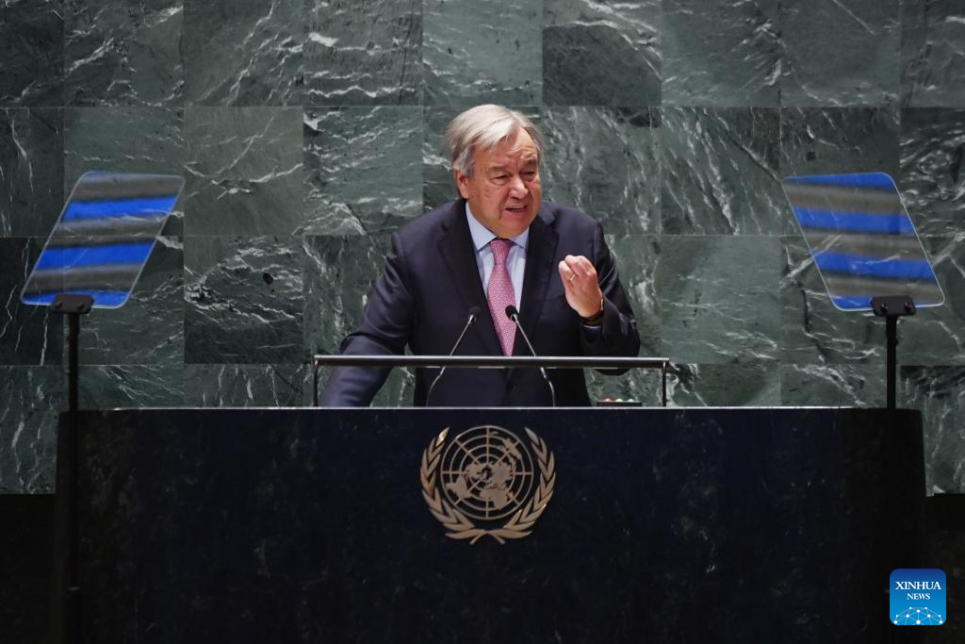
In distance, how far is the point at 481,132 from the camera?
3838mm

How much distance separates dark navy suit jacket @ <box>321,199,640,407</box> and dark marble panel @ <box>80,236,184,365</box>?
6.18 ft

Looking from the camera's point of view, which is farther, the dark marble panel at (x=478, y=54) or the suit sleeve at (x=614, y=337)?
the dark marble panel at (x=478, y=54)

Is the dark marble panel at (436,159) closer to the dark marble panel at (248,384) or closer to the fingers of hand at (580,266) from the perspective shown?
the dark marble panel at (248,384)

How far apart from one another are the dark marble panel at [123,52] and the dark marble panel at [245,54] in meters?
0.07

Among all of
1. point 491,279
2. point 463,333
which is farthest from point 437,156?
point 463,333

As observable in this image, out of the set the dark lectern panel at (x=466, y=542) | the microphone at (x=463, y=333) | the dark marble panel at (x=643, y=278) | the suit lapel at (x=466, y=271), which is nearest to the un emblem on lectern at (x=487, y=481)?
the dark lectern panel at (x=466, y=542)

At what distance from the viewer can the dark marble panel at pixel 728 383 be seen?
5547 millimetres

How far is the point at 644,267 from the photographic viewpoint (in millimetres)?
5562

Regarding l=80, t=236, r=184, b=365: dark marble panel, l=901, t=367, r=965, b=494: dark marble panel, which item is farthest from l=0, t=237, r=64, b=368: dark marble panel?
l=901, t=367, r=965, b=494: dark marble panel

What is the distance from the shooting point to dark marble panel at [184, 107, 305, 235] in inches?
219

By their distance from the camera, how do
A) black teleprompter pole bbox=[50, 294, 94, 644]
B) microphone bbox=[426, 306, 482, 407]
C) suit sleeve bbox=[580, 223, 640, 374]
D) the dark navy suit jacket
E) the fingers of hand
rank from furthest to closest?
the dark navy suit jacket < suit sleeve bbox=[580, 223, 640, 374] < the fingers of hand < microphone bbox=[426, 306, 482, 407] < black teleprompter pole bbox=[50, 294, 94, 644]

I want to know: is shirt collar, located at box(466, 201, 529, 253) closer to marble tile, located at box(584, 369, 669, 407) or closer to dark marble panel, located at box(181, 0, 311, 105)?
marble tile, located at box(584, 369, 669, 407)

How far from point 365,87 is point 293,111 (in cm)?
31

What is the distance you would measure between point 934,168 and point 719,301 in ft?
3.41
